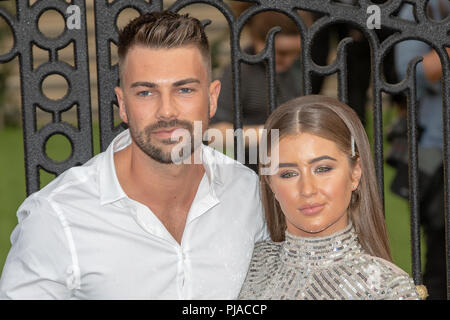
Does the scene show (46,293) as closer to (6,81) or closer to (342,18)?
(342,18)

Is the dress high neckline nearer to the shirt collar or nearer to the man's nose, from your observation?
the shirt collar

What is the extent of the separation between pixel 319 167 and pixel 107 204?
0.59 metres

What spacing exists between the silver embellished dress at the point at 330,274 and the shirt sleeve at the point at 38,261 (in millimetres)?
495

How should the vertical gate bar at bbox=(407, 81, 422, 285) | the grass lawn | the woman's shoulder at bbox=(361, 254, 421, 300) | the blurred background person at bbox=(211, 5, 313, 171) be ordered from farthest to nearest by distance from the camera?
the grass lawn < the blurred background person at bbox=(211, 5, 313, 171) < the vertical gate bar at bbox=(407, 81, 422, 285) < the woman's shoulder at bbox=(361, 254, 421, 300)

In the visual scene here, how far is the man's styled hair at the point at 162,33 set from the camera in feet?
6.78

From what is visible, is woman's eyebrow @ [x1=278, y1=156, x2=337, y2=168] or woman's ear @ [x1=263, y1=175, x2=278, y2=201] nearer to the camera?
woman's eyebrow @ [x1=278, y1=156, x2=337, y2=168]

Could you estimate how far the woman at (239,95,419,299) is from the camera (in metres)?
1.99

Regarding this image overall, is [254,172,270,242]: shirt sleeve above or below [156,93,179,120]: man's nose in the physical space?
below

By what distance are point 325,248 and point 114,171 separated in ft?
2.04

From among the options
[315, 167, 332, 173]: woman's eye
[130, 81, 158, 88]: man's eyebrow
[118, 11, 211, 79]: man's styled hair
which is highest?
[118, 11, 211, 79]: man's styled hair

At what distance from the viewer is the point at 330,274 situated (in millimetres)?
2012

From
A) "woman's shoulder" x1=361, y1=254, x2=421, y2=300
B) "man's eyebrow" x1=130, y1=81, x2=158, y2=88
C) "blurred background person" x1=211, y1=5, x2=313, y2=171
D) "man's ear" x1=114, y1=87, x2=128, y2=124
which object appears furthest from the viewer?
"blurred background person" x1=211, y1=5, x2=313, y2=171

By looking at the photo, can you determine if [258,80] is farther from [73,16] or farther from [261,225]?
[73,16]

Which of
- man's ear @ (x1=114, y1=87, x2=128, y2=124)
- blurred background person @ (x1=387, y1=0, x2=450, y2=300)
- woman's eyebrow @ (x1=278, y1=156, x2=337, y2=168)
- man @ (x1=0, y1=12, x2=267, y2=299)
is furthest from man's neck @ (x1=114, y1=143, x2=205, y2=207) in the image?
blurred background person @ (x1=387, y1=0, x2=450, y2=300)
